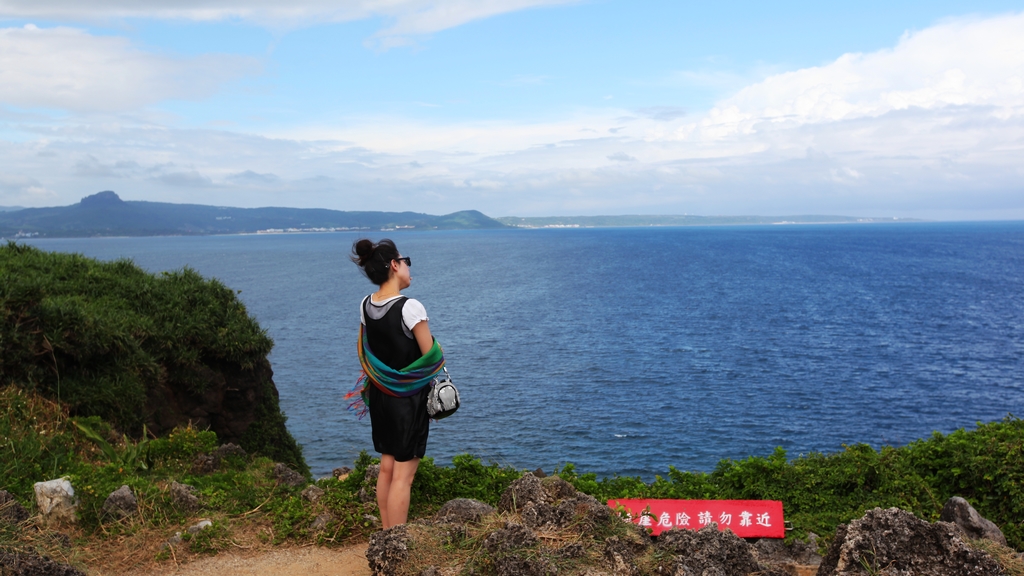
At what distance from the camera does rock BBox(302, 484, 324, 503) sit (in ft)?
25.1

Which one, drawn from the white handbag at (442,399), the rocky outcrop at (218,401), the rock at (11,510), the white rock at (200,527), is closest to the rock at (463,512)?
Answer: the white handbag at (442,399)

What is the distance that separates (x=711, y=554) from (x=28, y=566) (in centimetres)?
469

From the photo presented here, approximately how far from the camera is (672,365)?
37.5 meters

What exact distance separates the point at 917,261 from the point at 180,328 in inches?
4659

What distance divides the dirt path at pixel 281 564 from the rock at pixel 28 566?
1328mm

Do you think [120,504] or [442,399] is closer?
[442,399]

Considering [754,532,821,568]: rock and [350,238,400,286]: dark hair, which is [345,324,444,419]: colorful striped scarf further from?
[754,532,821,568]: rock

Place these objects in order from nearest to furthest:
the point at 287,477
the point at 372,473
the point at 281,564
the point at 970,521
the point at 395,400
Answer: the point at 395,400
the point at 281,564
the point at 970,521
the point at 372,473
the point at 287,477

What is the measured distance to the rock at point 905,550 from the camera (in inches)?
185

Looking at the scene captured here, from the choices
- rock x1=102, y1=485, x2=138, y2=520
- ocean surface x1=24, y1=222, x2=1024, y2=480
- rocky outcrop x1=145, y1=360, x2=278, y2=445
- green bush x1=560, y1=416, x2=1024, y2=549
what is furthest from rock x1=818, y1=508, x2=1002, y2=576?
rocky outcrop x1=145, y1=360, x2=278, y2=445

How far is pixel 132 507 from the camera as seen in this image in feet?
23.4

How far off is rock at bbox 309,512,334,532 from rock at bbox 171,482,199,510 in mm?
1329

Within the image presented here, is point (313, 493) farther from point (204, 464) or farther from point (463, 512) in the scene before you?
point (204, 464)

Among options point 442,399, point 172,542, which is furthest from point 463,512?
point 172,542
